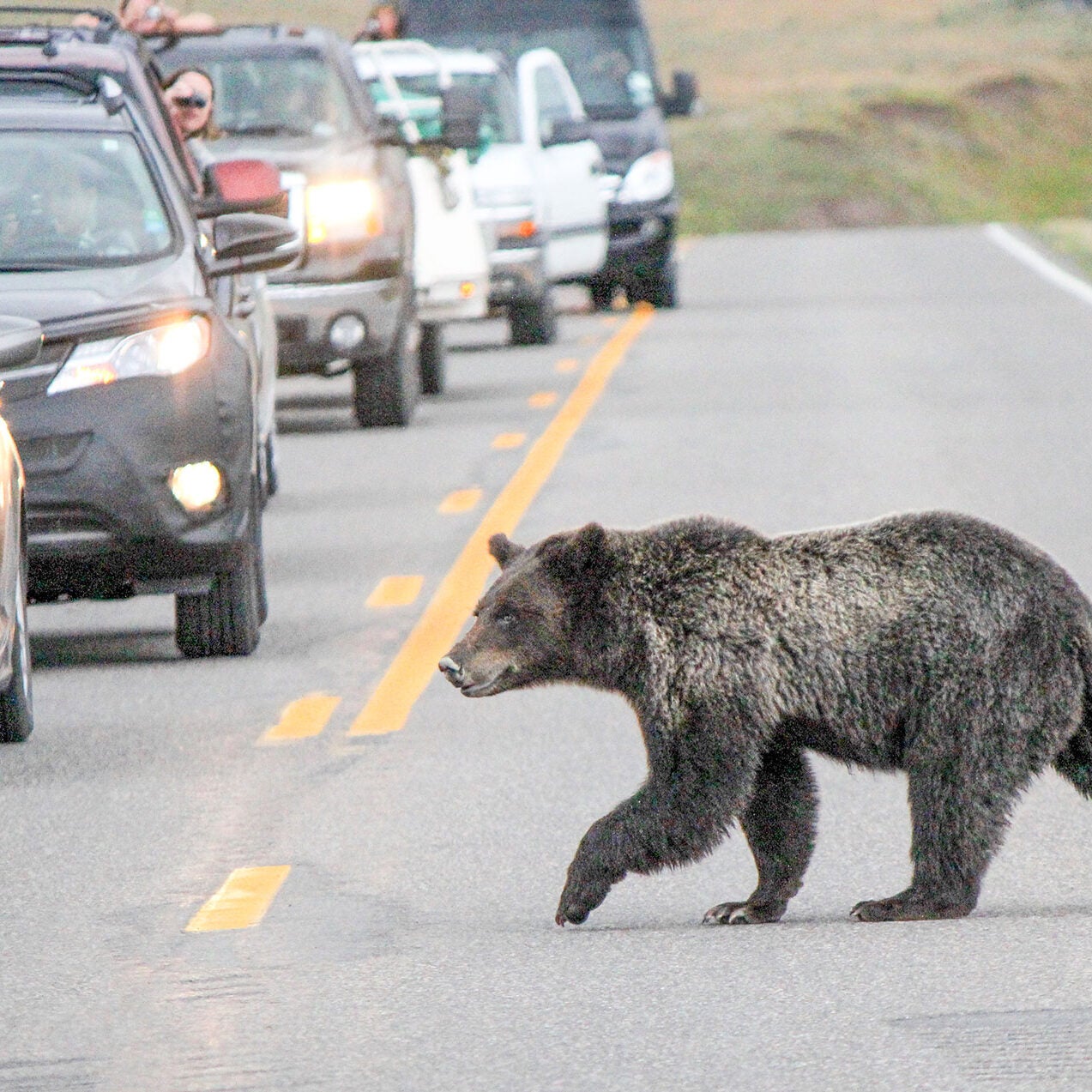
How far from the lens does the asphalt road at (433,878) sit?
5594 millimetres

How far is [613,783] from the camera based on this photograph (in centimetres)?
827

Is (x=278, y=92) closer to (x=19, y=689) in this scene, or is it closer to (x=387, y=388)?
(x=387, y=388)

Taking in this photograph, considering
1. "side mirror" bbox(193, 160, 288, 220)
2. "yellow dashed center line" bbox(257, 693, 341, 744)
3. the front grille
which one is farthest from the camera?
"side mirror" bbox(193, 160, 288, 220)

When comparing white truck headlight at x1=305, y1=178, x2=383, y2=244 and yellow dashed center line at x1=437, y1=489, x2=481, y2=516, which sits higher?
white truck headlight at x1=305, y1=178, x2=383, y2=244

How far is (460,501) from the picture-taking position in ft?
47.0

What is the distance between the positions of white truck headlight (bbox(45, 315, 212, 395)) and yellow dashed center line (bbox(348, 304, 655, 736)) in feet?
3.95

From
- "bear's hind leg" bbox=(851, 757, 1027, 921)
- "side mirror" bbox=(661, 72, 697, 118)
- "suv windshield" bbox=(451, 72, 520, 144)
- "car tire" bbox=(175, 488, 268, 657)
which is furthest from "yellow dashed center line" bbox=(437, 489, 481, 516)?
"side mirror" bbox=(661, 72, 697, 118)

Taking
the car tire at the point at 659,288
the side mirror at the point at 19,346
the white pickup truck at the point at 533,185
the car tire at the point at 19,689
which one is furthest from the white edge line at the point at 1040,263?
the side mirror at the point at 19,346

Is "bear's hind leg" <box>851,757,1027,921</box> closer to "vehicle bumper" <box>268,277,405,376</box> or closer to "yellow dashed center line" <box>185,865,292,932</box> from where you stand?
"yellow dashed center line" <box>185,865,292,932</box>

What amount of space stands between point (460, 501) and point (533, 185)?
792 cm

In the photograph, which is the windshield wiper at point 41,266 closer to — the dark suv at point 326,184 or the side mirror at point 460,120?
the dark suv at point 326,184

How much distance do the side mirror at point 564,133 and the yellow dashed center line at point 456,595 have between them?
446cm

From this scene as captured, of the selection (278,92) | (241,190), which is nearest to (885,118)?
(278,92)

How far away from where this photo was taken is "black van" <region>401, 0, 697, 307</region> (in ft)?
89.6
